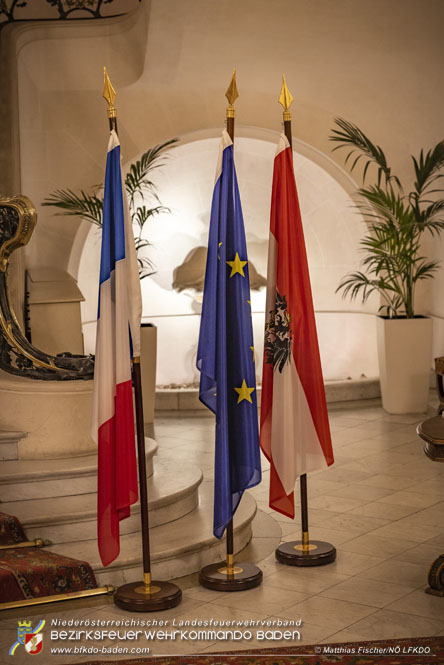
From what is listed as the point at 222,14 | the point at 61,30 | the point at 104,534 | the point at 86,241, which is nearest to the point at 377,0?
the point at 222,14

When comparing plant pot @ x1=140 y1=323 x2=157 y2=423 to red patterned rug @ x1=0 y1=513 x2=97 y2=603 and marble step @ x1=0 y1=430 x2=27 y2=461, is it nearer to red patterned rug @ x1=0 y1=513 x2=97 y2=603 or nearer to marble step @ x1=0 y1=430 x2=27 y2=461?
marble step @ x1=0 y1=430 x2=27 y2=461

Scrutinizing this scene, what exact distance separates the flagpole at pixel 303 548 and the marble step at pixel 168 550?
1.11ft

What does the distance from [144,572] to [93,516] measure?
656 millimetres

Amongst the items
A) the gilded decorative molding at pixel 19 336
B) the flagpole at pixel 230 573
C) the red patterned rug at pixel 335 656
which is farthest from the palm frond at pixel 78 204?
the red patterned rug at pixel 335 656

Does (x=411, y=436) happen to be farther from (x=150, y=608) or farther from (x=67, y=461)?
(x=150, y=608)

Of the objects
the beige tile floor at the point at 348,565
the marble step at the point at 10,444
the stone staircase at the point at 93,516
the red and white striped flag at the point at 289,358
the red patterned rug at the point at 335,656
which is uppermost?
the red and white striped flag at the point at 289,358

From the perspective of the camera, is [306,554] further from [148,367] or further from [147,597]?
[148,367]

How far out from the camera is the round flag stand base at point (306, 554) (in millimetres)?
4961

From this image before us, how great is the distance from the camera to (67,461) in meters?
5.37

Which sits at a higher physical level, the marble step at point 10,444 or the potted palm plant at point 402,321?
the potted palm plant at point 402,321

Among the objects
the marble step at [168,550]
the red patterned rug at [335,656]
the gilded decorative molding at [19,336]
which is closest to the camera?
the red patterned rug at [335,656]

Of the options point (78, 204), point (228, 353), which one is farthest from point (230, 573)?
point (78, 204)

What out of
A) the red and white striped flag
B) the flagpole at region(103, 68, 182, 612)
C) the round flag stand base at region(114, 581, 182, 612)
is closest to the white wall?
the red and white striped flag

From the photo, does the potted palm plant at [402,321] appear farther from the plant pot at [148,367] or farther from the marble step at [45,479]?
the marble step at [45,479]
